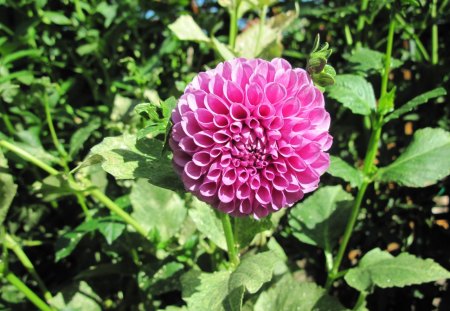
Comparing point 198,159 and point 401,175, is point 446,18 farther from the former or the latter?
point 198,159

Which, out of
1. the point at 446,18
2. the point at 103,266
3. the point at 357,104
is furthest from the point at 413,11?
the point at 103,266

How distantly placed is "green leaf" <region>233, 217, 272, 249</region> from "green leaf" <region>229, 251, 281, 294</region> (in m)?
0.06

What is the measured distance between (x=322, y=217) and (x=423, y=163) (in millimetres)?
312

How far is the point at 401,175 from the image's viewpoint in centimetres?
105

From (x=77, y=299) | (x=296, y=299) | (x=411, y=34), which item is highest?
(x=411, y=34)

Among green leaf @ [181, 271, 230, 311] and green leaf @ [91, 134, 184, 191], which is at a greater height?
green leaf @ [91, 134, 184, 191]

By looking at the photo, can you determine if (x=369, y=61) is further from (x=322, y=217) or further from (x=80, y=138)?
(x=80, y=138)

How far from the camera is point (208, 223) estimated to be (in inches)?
43.4

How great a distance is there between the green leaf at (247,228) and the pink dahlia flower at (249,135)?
0.77ft

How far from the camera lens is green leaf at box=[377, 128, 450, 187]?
1028 millimetres

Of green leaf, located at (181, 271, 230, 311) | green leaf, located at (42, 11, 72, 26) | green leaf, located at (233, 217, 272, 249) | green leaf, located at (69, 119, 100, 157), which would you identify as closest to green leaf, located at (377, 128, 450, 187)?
green leaf, located at (233, 217, 272, 249)

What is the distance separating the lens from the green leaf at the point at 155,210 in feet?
4.10

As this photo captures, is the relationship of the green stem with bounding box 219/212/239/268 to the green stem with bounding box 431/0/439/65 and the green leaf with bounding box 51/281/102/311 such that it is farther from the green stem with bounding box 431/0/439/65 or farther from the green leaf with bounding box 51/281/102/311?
the green stem with bounding box 431/0/439/65

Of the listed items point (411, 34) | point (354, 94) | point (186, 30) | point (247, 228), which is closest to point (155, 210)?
point (247, 228)
